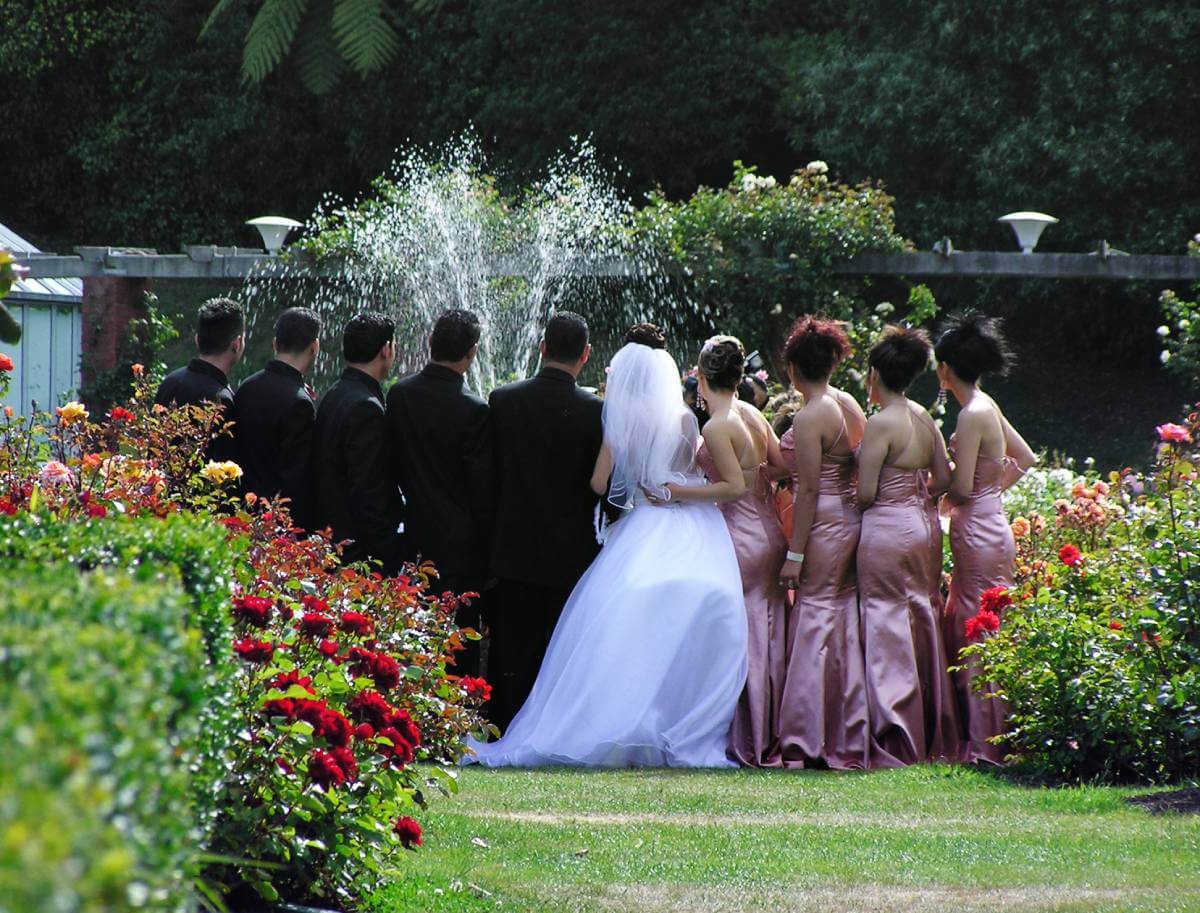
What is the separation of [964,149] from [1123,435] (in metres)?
4.33

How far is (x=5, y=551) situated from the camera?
3010mm

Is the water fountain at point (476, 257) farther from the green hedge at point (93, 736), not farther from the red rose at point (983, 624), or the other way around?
the green hedge at point (93, 736)

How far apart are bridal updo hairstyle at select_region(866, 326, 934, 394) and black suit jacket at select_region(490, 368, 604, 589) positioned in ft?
4.09

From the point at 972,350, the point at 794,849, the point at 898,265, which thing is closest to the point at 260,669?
the point at 794,849

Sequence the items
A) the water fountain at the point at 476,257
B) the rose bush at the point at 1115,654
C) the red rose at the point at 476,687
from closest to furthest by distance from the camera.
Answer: the red rose at the point at 476,687, the rose bush at the point at 1115,654, the water fountain at the point at 476,257

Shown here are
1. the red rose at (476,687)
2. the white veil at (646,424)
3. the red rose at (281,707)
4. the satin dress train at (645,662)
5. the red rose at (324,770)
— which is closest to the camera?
the red rose at (324,770)

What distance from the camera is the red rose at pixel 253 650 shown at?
12.3 ft

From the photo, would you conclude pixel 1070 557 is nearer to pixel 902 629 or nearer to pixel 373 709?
pixel 902 629

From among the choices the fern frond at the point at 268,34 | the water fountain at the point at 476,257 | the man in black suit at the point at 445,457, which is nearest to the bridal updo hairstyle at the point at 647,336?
the man in black suit at the point at 445,457

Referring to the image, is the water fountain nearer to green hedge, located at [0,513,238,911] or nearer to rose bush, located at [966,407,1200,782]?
rose bush, located at [966,407,1200,782]

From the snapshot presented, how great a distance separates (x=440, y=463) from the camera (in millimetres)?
6953

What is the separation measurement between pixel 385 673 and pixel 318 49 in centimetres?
2075

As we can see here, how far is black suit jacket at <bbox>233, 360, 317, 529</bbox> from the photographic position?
22.6ft

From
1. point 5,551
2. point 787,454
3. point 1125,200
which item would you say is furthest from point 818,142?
point 5,551
